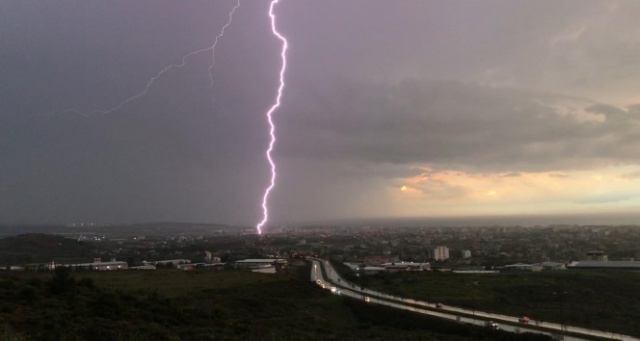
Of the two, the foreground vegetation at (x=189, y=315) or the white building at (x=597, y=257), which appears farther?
the white building at (x=597, y=257)

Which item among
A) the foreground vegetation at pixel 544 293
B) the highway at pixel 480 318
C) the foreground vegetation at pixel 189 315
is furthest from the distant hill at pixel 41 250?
the highway at pixel 480 318

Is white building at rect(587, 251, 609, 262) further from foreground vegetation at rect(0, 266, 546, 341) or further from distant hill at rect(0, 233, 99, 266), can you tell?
distant hill at rect(0, 233, 99, 266)

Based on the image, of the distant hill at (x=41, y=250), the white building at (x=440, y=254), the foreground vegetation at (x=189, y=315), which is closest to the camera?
the foreground vegetation at (x=189, y=315)

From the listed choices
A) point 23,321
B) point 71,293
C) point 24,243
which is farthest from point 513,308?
point 24,243

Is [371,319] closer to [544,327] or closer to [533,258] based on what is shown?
[544,327]

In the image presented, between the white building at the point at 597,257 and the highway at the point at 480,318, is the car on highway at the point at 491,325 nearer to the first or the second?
the highway at the point at 480,318

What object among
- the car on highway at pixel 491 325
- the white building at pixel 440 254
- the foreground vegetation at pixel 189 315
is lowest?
the white building at pixel 440 254
